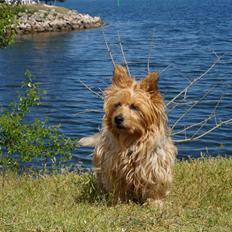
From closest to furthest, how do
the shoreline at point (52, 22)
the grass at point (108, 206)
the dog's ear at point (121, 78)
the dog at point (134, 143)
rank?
the grass at point (108, 206) → the dog at point (134, 143) → the dog's ear at point (121, 78) → the shoreline at point (52, 22)

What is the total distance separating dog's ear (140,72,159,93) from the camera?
21.5ft

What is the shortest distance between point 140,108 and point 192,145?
10589 millimetres

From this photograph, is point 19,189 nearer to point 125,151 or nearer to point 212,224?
point 125,151

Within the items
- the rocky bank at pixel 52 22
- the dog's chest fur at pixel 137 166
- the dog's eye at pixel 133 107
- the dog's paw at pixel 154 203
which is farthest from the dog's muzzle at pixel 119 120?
the rocky bank at pixel 52 22

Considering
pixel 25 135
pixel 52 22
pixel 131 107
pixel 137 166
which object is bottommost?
pixel 52 22

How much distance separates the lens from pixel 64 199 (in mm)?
7223

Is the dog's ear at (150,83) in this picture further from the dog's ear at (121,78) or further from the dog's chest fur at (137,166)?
the dog's chest fur at (137,166)

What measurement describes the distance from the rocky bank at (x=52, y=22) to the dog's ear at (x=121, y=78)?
2161 inches

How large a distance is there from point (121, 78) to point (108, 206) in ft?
4.81

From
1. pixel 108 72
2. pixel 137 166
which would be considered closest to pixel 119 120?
pixel 137 166

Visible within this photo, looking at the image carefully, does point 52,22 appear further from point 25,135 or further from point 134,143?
point 134,143

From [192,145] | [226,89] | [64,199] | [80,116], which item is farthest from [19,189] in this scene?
[226,89]

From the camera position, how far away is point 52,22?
2628 inches

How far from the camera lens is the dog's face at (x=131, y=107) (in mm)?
6414
